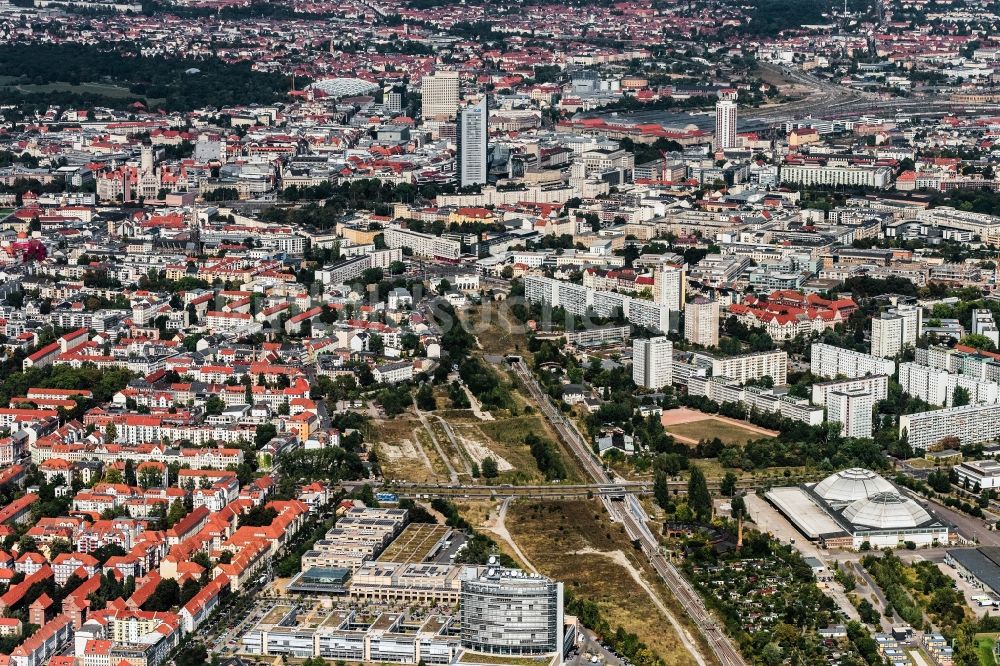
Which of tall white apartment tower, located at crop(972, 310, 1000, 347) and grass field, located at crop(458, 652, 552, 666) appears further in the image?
tall white apartment tower, located at crop(972, 310, 1000, 347)

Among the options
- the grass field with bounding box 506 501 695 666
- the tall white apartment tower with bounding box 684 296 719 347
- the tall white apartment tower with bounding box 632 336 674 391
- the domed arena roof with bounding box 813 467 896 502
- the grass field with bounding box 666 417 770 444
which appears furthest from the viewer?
the tall white apartment tower with bounding box 684 296 719 347

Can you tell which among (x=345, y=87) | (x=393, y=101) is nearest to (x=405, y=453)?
(x=393, y=101)

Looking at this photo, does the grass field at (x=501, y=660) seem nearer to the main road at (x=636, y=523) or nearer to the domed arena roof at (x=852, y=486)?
the main road at (x=636, y=523)

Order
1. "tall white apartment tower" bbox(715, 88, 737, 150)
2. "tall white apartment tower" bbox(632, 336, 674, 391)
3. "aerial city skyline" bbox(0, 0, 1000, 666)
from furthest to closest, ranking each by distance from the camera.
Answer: "tall white apartment tower" bbox(715, 88, 737, 150) < "tall white apartment tower" bbox(632, 336, 674, 391) < "aerial city skyline" bbox(0, 0, 1000, 666)

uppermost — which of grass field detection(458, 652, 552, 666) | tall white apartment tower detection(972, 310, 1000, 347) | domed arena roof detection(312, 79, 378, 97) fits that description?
domed arena roof detection(312, 79, 378, 97)

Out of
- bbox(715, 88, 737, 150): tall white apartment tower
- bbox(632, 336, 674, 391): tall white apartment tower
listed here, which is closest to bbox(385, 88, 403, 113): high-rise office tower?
bbox(715, 88, 737, 150): tall white apartment tower

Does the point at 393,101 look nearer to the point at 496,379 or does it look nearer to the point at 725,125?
the point at 725,125

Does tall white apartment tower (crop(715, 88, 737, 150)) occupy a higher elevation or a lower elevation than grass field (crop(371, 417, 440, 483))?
higher

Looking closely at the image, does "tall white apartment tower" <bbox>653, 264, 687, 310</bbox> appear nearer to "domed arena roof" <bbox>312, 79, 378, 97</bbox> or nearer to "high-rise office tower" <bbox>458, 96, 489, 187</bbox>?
"high-rise office tower" <bbox>458, 96, 489, 187</bbox>
